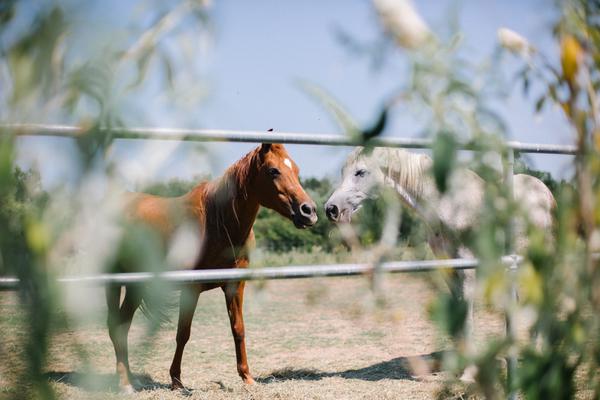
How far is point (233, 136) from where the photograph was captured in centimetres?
144

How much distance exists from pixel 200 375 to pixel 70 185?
11.1ft

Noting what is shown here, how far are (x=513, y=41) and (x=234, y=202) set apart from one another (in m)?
2.51

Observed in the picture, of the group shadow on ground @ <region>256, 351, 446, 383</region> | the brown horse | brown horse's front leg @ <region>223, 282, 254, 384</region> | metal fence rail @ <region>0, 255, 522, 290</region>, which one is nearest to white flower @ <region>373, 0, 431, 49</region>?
metal fence rail @ <region>0, 255, 522, 290</region>

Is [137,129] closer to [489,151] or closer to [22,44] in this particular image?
[22,44]

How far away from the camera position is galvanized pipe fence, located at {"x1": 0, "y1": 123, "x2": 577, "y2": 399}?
2.83 ft

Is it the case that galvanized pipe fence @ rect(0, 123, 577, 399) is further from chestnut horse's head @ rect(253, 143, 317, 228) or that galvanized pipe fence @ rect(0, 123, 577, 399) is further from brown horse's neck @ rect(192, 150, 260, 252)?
brown horse's neck @ rect(192, 150, 260, 252)

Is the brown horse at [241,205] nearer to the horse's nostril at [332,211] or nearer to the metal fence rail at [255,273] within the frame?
the horse's nostril at [332,211]

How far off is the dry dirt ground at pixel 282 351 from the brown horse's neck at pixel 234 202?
0.43 metres

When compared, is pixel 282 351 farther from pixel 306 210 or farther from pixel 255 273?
pixel 255 273

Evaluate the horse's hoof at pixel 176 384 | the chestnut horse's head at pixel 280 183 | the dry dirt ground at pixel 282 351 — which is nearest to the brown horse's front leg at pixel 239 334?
the dry dirt ground at pixel 282 351

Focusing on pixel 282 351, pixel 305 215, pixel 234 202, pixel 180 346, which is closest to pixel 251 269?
pixel 305 215

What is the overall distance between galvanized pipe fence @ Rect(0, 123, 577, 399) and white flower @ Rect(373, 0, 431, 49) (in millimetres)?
184

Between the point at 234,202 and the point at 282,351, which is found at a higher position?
the point at 234,202

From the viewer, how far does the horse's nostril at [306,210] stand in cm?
317
